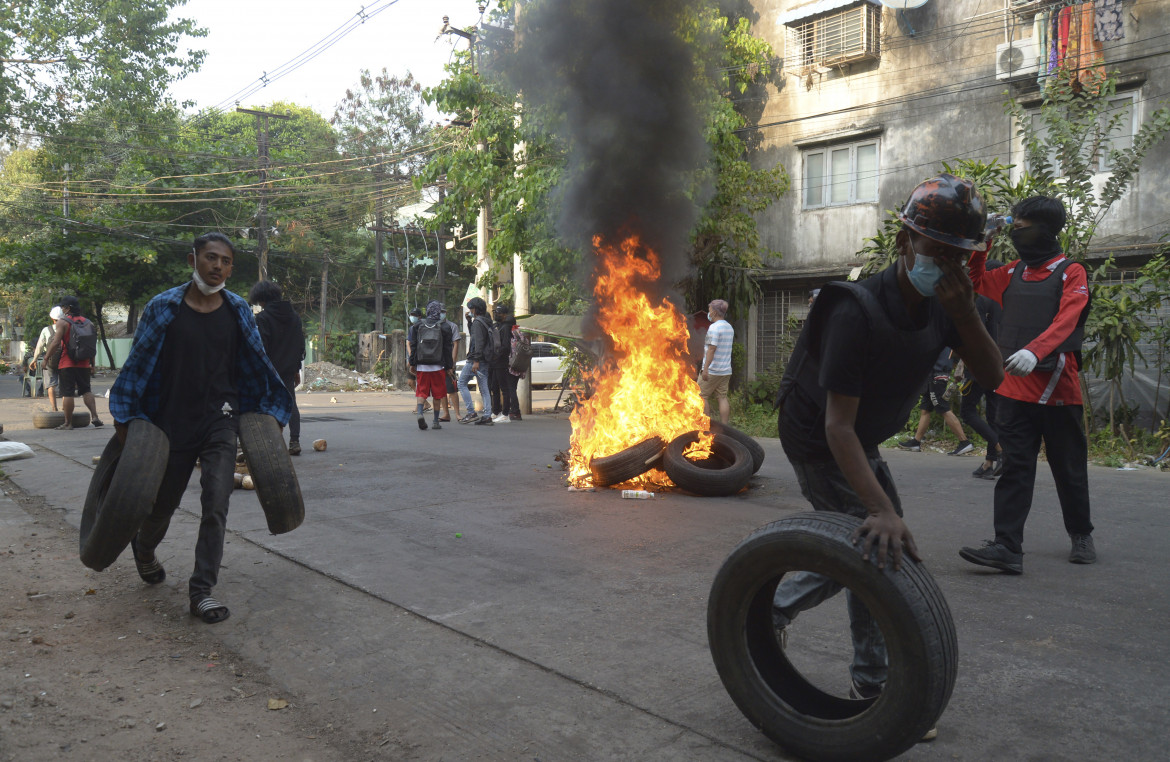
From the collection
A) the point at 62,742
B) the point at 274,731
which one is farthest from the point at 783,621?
the point at 62,742

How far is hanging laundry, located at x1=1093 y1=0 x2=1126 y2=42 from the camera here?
39.4 ft

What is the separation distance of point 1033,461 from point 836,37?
12543 millimetres

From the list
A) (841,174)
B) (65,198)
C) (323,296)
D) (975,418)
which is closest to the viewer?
(975,418)

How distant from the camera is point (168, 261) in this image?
105ft

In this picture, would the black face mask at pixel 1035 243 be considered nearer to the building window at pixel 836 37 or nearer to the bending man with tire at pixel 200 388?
the bending man with tire at pixel 200 388

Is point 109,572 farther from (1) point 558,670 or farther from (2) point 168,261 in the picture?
(2) point 168,261

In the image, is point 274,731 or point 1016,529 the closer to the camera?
point 274,731

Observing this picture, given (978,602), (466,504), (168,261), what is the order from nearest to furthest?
(978,602) → (466,504) → (168,261)

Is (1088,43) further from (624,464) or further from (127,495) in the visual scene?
(127,495)

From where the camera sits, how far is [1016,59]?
13.1 metres

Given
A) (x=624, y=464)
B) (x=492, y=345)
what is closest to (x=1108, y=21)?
(x=492, y=345)

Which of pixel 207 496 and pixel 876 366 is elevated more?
pixel 876 366

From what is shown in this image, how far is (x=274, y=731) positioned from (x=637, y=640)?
145 cm

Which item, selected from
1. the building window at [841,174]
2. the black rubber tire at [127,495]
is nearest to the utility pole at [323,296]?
the building window at [841,174]
